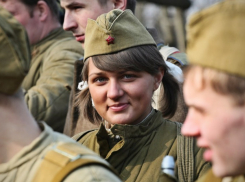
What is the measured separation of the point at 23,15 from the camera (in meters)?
6.18

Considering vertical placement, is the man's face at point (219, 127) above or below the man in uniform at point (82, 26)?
above

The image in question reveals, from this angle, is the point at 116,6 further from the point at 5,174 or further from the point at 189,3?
the point at 189,3

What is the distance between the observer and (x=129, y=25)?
3939 millimetres

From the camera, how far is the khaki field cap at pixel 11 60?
256 cm

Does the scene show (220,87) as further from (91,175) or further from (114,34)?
(114,34)

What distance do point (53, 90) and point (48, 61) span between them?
46 centimetres

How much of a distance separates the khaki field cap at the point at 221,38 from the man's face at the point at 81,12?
2944 mm

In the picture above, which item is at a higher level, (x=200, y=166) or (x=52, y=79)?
(x=200, y=166)

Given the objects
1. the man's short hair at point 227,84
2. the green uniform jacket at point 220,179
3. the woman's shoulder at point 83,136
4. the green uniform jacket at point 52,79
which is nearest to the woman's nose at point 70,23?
the green uniform jacket at point 52,79

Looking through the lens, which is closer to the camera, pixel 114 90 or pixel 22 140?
pixel 22 140

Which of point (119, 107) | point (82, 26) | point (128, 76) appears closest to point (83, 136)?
point (119, 107)

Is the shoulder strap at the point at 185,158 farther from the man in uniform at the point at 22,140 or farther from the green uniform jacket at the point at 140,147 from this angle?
the man in uniform at the point at 22,140

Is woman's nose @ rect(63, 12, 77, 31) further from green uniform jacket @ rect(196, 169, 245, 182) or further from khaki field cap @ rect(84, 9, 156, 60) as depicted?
green uniform jacket @ rect(196, 169, 245, 182)

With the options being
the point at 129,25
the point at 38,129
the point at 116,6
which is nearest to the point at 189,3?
the point at 116,6
